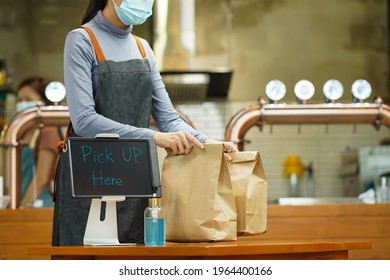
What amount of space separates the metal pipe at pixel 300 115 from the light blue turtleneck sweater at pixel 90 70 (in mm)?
1844

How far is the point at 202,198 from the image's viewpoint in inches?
98.5

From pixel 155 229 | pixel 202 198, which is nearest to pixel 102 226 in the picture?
pixel 155 229

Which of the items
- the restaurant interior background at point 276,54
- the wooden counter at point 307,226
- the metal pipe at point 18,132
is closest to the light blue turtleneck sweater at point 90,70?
the wooden counter at point 307,226

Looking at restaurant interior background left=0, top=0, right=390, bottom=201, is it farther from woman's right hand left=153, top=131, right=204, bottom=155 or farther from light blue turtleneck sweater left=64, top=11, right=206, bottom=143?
woman's right hand left=153, top=131, right=204, bottom=155

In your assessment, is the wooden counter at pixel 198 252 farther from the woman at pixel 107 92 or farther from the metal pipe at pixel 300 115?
the metal pipe at pixel 300 115

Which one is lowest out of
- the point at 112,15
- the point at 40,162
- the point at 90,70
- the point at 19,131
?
the point at 40,162

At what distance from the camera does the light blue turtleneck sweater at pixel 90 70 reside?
2.64 m

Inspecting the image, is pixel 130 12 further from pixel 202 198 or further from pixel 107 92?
pixel 202 198

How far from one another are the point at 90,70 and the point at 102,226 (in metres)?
0.48

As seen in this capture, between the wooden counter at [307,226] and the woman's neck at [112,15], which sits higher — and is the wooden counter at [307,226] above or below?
below

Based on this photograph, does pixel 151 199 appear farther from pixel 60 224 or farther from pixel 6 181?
pixel 6 181

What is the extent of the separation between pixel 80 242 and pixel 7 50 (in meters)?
5.26

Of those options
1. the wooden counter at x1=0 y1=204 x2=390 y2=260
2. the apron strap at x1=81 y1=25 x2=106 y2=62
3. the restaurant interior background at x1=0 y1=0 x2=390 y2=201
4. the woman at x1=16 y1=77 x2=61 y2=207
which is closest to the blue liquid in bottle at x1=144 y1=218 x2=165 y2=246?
the apron strap at x1=81 y1=25 x2=106 y2=62
